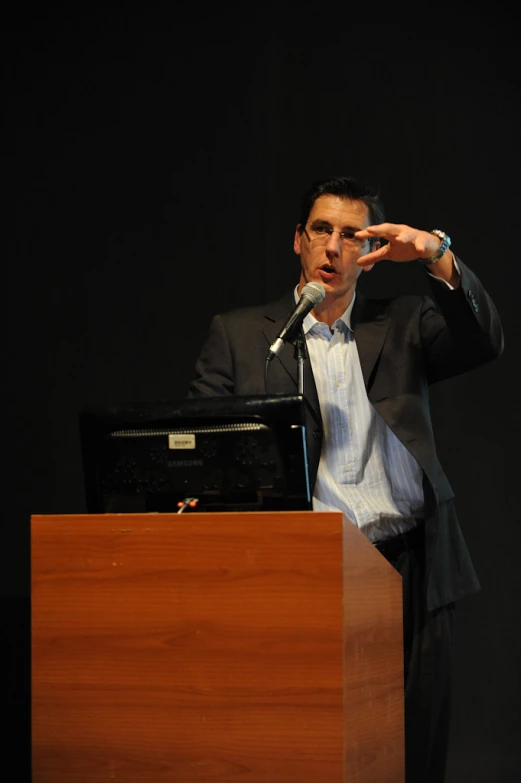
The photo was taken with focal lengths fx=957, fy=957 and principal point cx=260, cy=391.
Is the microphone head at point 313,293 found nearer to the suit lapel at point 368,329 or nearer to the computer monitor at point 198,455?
the computer monitor at point 198,455

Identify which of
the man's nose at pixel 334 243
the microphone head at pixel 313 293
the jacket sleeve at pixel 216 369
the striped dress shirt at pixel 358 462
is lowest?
the striped dress shirt at pixel 358 462

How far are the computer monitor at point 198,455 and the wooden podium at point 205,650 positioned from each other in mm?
138

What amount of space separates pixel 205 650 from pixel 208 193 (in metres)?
2.14

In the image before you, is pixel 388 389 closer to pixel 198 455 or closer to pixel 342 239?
pixel 342 239

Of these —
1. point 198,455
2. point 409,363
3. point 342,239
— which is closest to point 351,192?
point 342,239

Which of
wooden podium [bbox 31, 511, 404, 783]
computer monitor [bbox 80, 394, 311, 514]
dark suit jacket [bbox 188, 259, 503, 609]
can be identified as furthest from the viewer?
dark suit jacket [bbox 188, 259, 503, 609]

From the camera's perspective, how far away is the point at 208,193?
3318 mm

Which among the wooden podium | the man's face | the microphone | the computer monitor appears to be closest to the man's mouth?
the man's face

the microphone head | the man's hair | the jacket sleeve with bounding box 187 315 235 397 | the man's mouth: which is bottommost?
the jacket sleeve with bounding box 187 315 235 397

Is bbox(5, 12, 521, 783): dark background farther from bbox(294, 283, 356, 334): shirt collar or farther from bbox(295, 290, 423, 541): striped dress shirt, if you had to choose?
bbox(295, 290, 423, 541): striped dress shirt

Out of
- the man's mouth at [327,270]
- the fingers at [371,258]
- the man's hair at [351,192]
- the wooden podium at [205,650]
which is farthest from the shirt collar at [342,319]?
the wooden podium at [205,650]

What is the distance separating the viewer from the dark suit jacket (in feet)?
7.26

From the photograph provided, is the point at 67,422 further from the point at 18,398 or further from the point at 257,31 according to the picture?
the point at 257,31

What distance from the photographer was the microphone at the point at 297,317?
5.86 ft
